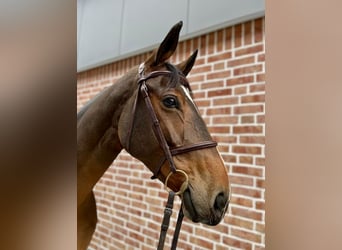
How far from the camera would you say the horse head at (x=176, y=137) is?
2.05 feet

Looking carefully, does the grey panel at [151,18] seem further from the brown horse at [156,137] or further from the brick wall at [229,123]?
the brown horse at [156,137]

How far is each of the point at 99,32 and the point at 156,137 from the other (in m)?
0.55

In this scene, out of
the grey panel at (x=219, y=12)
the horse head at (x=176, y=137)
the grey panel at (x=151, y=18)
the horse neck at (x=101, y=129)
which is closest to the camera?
the horse head at (x=176, y=137)

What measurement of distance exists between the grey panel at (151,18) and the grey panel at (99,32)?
0.04 m

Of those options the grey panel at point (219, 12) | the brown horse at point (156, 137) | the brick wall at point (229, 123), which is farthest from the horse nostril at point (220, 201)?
the grey panel at point (219, 12)

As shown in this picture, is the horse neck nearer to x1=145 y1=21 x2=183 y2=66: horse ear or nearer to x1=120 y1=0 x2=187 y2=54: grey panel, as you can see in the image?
x1=145 y1=21 x2=183 y2=66: horse ear

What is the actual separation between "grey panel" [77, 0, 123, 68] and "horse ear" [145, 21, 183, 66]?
27cm

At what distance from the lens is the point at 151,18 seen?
101cm

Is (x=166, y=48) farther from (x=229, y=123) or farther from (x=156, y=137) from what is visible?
(x=229, y=123)
